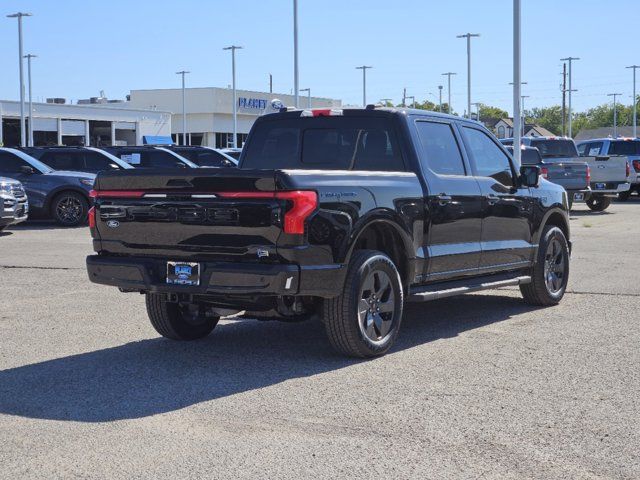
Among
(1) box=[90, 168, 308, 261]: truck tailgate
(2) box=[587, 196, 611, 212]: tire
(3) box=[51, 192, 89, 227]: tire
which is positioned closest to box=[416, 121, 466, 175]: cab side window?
(1) box=[90, 168, 308, 261]: truck tailgate

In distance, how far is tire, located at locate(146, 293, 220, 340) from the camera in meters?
8.11

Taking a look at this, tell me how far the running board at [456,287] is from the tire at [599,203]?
19.6m

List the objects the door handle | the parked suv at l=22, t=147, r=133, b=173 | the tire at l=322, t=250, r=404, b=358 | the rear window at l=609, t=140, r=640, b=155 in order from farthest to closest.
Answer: the rear window at l=609, t=140, r=640, b=155, the parked suv at l=22, t=147, r=133, b=173, the door handle, the tire at l=322, t=250, r=404, b=358

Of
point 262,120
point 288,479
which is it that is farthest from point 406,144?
point 288,479

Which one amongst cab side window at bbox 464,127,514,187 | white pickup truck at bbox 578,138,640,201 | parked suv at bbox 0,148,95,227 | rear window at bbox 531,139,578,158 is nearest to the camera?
cab side window at bbox 464,127,514,187

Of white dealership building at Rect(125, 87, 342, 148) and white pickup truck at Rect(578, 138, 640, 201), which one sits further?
white dealership building at Rect(125, 87, 342, 148)

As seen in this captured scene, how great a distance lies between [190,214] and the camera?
23.2 ft

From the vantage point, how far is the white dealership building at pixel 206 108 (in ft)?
295

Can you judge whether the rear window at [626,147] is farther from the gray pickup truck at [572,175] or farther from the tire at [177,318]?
the tire at [177,318]

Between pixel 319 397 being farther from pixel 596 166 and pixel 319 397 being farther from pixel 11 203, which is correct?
pixel 596 166

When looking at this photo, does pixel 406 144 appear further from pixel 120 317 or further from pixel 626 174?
pixel 626 174

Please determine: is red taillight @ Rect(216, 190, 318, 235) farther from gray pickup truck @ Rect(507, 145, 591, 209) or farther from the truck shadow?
gray pickup truck @ Rect(507, 145, 591, 209)

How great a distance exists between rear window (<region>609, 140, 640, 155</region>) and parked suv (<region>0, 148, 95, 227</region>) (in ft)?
57.5

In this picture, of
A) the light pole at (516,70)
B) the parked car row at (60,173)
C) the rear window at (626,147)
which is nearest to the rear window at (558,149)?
the light pole at (516,70)
